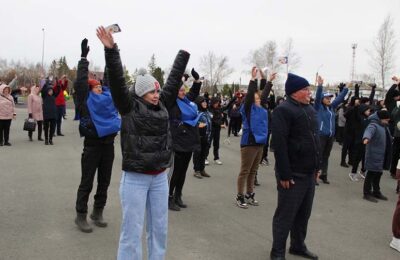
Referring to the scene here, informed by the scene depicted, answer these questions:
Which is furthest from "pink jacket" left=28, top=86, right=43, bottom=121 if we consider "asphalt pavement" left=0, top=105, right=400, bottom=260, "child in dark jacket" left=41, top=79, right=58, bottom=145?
"asphalt pavement" left=0, top=105, right=400, bottom=260

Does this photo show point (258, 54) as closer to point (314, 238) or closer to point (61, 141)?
point (61, 141)

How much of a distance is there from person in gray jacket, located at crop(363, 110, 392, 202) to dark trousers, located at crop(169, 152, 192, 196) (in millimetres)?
3615

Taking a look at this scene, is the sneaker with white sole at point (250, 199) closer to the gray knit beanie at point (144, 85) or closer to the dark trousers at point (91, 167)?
the dark trousers at point (91, 167)

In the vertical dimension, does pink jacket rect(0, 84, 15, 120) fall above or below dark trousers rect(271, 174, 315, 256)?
above

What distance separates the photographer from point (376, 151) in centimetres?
778

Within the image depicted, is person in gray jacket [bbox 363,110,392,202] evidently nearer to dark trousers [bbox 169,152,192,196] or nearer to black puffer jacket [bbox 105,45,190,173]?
dark trousers [bbox 169,152,192,196]

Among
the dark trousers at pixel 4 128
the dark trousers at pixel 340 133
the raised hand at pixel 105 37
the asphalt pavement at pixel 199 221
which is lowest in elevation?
the asphalt pavement at pixel 199 221

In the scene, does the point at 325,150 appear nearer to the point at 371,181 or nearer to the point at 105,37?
the point at 371,181

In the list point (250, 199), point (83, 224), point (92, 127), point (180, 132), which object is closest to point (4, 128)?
point (180, 132)

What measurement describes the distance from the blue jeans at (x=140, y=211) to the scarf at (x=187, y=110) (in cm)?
272

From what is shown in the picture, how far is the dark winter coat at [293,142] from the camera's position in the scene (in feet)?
14.8

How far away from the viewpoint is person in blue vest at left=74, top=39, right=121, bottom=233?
5.00 meters

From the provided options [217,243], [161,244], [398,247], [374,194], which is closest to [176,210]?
[217,243]

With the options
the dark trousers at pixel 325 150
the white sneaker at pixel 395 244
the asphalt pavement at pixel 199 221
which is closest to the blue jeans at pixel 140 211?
the asphalt pavement at pixel 199 221
